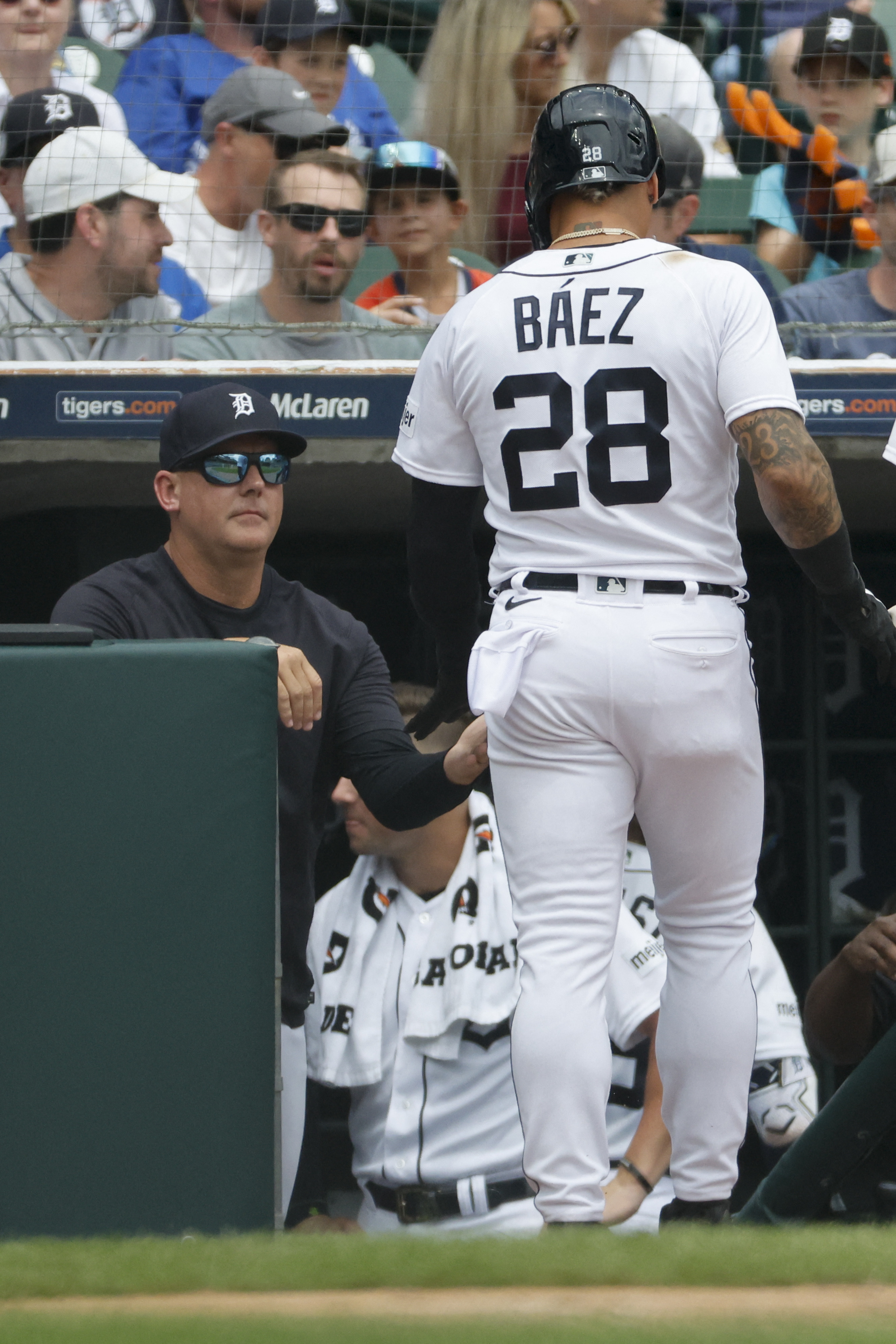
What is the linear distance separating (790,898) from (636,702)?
3272 mm

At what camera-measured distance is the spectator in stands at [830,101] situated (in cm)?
523

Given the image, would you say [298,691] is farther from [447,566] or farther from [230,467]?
[230,467]

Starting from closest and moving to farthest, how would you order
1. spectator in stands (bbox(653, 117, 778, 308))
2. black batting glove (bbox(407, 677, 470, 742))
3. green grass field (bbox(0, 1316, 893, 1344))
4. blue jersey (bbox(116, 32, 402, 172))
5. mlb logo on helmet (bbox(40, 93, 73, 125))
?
green grass field (bbox(0, 1316, 893, 1344))
black batting glove (bbox(407, 677, 470, 742))
spectator in stands (bbox(653, 117, 778, 308))
mlb logo on helmet (bbox(40, 93, 73, 125))
blue jersey (bbox(116, 32, 402, 172))

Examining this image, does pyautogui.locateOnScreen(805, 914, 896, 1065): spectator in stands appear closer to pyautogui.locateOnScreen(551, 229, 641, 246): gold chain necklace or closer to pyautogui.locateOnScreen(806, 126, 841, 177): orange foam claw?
pyautogui.locateOnScreen(551, 229, 641, 246): gold chain necklace

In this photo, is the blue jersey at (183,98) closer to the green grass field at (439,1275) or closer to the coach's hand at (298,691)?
the coach's hand at (298,691)

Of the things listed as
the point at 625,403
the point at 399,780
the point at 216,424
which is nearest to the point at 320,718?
the point at 399,780

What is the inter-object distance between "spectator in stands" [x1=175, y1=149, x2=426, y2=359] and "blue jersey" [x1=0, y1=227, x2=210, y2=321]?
0.25m

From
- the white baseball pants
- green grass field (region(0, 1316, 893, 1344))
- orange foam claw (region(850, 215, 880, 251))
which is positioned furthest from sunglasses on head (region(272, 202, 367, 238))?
green grass field (region(0, 1316, 893, 1344))

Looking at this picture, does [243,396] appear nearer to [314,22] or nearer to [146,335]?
[146,335]

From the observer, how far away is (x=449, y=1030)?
4.02 m

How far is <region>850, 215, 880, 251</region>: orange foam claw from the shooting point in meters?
4.97

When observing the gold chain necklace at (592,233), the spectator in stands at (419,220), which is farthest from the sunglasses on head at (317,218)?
the gold chain necklace at (592,233)

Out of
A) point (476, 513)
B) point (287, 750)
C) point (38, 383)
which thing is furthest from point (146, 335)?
point (287, 750)

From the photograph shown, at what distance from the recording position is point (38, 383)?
426cm
